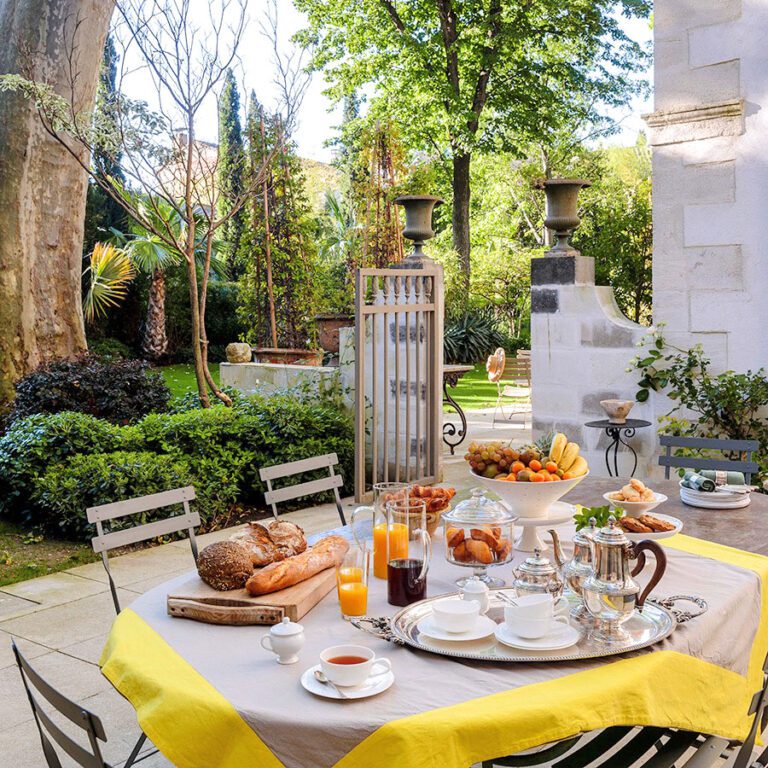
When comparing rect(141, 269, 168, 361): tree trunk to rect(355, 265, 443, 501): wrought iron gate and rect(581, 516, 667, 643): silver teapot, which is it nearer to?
rect(355, 265, 443, 501): wrought iron gate

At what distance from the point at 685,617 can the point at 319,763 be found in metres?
0.95

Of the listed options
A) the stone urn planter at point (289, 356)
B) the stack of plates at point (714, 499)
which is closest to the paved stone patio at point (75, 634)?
the stack of plates at point (714, 499)

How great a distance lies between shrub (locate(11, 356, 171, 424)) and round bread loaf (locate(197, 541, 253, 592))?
474cm

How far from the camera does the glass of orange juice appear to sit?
6.97 ft

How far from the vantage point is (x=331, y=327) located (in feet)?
33.2

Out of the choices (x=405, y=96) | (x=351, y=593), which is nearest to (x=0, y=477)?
(x=351, y=593)

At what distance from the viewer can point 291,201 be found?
11.4m

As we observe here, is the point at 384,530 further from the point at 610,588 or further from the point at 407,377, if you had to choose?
the point at 407,377

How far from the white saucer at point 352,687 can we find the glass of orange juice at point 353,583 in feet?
1.13

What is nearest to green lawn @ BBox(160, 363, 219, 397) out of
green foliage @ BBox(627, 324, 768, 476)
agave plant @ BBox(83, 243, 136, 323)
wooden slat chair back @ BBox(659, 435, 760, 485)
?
agave plant @ BBox(83, 243, 136, 323)

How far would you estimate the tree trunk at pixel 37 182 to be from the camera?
7.66m

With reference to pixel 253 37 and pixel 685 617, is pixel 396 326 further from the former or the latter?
pixel 685 617

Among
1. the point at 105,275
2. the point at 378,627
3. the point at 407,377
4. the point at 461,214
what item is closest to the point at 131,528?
the point at 378,627

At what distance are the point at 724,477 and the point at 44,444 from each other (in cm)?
422
